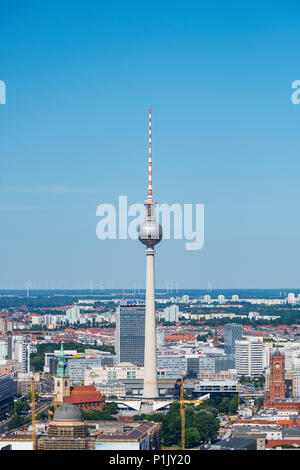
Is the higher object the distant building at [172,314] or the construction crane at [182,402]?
the distant building at [172,314]

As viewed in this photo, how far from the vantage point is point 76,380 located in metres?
60.8

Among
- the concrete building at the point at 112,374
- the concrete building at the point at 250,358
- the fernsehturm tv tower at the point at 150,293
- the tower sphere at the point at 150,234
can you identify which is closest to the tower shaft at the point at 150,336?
the fernsehturm tv tower at the point at 150,293

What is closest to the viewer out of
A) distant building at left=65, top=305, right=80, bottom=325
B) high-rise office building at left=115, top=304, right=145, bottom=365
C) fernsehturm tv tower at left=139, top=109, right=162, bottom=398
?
fernsehturm tv tower at left=139, top=109, right=162, bottom=398

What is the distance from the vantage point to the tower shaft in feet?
163

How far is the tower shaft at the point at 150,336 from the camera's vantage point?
49562 millimetres

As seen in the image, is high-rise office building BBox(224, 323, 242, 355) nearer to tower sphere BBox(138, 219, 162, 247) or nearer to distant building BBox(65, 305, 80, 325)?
tower sphere BBox(138, 219, 162, 247)

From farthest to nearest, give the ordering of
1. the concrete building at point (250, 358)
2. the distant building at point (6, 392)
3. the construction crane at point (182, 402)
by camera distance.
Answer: the concrete building at point (250, 358)
the distant building at point (6, 392)
the construction crane at point (182, 402)

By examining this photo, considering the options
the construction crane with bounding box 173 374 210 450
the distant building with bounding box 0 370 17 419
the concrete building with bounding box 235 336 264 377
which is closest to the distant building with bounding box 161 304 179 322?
the concrete building with bounding box 235 336 264 377

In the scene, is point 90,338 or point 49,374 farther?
point 90,338

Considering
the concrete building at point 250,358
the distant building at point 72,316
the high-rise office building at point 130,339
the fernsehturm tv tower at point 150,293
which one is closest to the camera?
the fernsehturm tv tower at point 150,293

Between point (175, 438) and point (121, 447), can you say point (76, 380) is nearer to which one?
point (175, 438)

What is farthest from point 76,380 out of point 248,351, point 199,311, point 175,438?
point 199,311

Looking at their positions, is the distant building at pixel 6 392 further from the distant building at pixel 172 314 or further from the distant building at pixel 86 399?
the distant building at pixel 172 314
